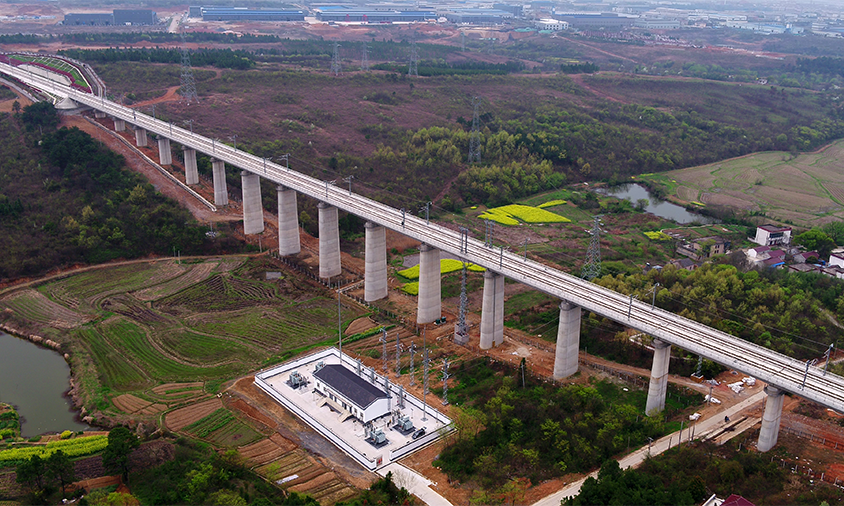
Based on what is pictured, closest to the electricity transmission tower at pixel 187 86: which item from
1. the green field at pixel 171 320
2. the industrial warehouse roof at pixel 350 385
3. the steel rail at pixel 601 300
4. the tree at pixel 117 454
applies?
the steel rail at pixel 601 300

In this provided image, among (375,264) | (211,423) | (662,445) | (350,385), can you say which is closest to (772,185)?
(375,264)

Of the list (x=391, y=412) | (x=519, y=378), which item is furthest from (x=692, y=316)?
(x=391, y=412)

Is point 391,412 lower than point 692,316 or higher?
lower

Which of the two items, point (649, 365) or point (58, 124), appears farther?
point (58, 124)

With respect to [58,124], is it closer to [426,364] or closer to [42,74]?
[42,74]

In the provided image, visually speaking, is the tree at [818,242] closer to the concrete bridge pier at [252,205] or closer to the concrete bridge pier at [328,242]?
the concrete bridge pier at [328,242]

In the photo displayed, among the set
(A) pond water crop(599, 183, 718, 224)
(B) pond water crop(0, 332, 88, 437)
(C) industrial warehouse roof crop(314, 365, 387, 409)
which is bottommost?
(B) pond water crop(0, 332, 88, 437)

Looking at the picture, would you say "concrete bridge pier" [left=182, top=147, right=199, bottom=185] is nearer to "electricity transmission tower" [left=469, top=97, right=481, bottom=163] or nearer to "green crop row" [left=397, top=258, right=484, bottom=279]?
"green crop row" [left=397, top=258, right=484, bottom=279]

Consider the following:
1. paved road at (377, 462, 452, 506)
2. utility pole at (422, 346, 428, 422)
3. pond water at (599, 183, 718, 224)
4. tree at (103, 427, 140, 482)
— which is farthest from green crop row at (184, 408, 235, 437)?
pond water at (599, 183, 718, 224)
